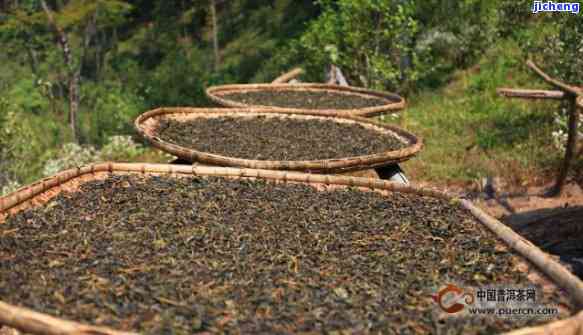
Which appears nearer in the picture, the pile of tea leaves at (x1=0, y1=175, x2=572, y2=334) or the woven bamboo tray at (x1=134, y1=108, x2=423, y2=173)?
the pile of tea leaves at (x1=0, y1=175, x2=572, y2=334)

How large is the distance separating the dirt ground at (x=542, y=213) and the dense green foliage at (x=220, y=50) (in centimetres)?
148

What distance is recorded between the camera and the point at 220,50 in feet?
66.4

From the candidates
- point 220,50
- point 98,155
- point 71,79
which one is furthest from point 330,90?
point 220,50

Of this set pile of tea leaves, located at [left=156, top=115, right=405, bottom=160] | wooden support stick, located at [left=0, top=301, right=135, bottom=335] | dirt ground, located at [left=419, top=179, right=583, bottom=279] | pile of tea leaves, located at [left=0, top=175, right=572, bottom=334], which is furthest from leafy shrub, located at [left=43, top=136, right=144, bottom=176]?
wooden support stick, located at [left=0, top=301, right=135, bottom=335]

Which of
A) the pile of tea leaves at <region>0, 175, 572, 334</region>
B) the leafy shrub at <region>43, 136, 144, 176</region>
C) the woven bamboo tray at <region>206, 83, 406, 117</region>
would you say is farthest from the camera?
the leafy shrub at <region>43, 136, 144, 176</region>

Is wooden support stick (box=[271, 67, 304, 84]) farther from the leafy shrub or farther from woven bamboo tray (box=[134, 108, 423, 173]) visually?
woven bamboo tray (box=[134, 108, 423, 173])

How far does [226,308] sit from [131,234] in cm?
70

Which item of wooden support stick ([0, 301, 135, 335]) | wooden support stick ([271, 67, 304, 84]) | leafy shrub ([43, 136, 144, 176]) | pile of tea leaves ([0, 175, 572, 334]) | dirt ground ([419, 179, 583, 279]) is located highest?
wooden support stick ([0, 301, 135, 335])

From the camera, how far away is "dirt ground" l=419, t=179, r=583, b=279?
13.2 ft

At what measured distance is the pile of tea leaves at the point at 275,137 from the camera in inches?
139

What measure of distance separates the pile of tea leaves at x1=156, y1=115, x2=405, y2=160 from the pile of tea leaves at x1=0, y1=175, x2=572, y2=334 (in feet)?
1.82

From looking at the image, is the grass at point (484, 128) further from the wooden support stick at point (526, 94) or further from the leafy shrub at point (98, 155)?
the leafy shrub at point (98, 155)

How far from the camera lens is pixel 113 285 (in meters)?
1.90

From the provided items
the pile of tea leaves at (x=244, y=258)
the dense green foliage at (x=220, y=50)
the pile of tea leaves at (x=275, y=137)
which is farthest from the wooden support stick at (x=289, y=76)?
the pile of tea leaves at (x=244, y=258)
